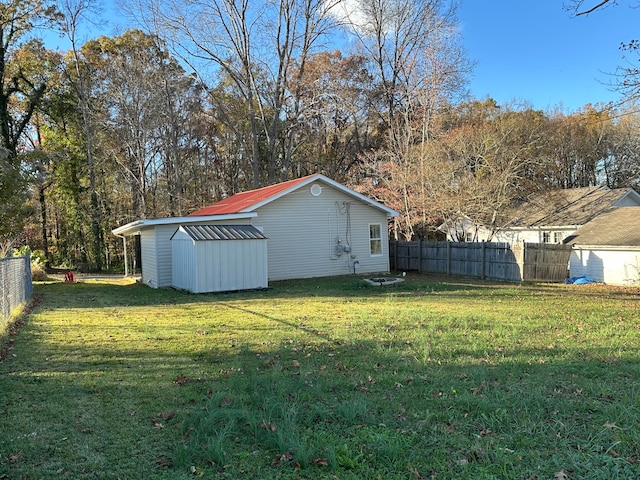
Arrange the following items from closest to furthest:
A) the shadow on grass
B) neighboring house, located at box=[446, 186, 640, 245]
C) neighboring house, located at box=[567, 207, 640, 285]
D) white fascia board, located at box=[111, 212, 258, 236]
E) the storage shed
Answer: the shadow on grass, the storage shed, white fascia board, located at box=[111, 212, 258, 236], neighboring house, located at box=[567, 207, 640, 285], neighboring house, located at box=[446, 186, 640, 245]

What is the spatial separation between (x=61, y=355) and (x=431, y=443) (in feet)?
16.8

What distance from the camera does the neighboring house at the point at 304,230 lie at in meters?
16.2

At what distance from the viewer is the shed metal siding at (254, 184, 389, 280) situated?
→ 58.0 ft

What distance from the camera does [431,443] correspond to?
3527mm

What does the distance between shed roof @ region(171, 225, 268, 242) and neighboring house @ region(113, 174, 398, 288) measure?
3.20 feet

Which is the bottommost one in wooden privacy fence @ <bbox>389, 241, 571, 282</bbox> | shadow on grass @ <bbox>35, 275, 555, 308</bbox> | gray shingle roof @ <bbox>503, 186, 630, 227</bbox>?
shadow on grass @ <bbox>35, 275, 555, 308</bbox>

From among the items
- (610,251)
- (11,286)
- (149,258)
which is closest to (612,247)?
(610,251)

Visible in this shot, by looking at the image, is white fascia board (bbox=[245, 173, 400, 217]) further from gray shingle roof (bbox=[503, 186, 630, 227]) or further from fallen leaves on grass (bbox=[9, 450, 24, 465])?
fallen leaves on grass (bbox=[9, 450, 24, 465])

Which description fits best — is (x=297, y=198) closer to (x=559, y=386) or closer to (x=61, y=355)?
(x=61, y=355)

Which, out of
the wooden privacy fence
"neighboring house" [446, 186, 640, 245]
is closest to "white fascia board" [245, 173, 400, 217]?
the wooden privacy fence

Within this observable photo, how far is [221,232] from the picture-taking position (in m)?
14.5

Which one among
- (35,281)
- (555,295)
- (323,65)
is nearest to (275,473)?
(555,295)

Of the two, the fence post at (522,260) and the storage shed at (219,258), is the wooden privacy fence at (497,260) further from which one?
the storage shed at (219,258)

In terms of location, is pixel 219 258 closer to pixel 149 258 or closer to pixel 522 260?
pixel 149 258
